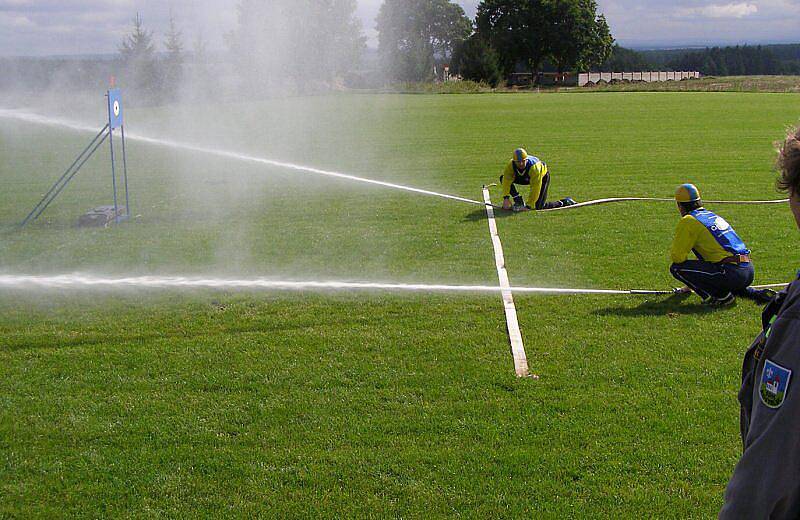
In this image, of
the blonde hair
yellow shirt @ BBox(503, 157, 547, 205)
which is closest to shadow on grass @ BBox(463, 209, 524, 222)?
yellow shirt @ BBox(503, 157, 547, 205)

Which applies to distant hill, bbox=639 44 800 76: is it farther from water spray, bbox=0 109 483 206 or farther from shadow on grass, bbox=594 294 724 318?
shadow on grass, bbox=594 294 724 318

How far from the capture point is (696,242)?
347 inches

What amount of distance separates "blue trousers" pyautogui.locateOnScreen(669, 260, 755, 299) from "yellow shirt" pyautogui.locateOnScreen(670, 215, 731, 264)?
100 mm

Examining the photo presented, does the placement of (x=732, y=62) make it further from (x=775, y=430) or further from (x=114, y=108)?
(x=775, y=430)

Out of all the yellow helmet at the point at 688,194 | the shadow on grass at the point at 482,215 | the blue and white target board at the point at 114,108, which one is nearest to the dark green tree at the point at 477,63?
the shadow on grass at the point at 482,215

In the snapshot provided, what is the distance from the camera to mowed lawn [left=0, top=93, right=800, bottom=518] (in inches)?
197

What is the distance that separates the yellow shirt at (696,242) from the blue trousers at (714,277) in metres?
0.10

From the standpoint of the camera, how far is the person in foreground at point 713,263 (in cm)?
857

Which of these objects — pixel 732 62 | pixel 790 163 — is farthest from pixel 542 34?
pixel 790 163

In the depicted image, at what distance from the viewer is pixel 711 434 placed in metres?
5.62

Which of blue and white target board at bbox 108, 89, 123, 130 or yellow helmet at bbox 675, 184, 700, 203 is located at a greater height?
blue and white target board at bbox 108, 89, 123, 130

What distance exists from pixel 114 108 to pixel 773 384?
13150mm

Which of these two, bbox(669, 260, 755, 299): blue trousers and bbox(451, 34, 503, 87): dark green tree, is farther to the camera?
bbox(451, 34, 503, 87): dark green tree

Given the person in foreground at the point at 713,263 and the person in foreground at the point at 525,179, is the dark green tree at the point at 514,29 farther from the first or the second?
the person in foreground at the point at 713,263
